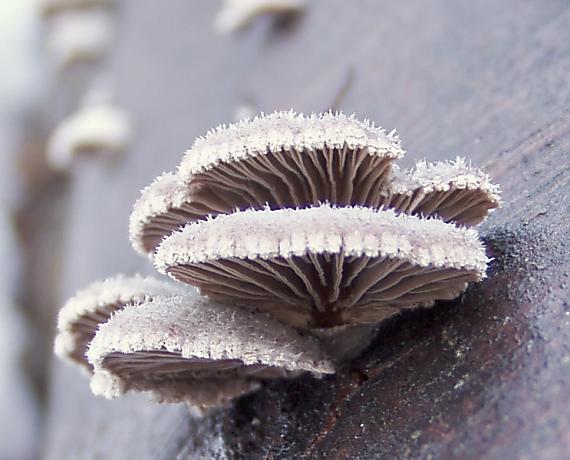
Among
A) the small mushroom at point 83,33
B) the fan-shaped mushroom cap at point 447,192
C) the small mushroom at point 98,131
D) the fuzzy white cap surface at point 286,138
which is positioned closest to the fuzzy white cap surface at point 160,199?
the fuzzy white cap surface at point 286,138

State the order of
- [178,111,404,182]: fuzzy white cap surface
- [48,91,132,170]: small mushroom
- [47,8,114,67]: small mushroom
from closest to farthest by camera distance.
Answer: [178,111,404,182]: fuzzy white cap surface < [48,91,132,170]: small mushroom < [47,8,114,67]: small mushroom

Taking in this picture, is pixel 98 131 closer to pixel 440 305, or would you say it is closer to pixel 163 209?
pixel 163 209

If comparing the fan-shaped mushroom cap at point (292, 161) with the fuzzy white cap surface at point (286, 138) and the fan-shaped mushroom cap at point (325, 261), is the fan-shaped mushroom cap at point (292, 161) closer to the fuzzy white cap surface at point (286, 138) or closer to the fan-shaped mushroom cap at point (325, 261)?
the fuzzy white cap surface at point (286, 138)

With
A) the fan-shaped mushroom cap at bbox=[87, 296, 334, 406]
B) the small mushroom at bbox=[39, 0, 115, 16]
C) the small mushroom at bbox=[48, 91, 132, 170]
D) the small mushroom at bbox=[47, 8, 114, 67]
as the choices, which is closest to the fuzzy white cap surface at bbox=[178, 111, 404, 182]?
the fan-shaped mushroom cap at bbox=[87, 296, 334, 406]

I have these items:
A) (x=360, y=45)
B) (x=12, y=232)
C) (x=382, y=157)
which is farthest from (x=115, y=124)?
(x=12, y=232)

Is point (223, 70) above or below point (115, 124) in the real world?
below

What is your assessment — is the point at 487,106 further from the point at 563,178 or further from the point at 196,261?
the point at 196,261

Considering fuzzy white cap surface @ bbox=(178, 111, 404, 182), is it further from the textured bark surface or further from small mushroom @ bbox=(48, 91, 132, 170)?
small mushroom @ bbox=(48, 91, 132, 170)
